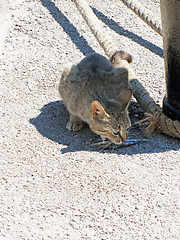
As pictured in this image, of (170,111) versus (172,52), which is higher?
(172,52)

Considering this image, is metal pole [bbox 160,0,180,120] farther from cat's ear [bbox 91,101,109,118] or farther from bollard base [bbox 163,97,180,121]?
cat's ear [bbox 91,101,109,118]

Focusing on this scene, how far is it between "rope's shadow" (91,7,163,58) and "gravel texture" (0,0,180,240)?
0.31 ft

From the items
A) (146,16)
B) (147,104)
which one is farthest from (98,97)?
(146,16)

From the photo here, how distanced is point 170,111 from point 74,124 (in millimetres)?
1105

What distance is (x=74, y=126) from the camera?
14.7ft

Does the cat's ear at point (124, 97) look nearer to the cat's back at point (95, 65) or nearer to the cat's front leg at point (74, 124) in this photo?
the cat's back at point (95, 65)

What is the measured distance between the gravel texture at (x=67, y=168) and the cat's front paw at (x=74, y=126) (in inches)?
2.5

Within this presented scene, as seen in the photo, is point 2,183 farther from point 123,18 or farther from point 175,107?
point 123,18

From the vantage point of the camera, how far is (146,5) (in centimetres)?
771

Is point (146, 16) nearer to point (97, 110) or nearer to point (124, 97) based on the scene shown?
point (124, 97)

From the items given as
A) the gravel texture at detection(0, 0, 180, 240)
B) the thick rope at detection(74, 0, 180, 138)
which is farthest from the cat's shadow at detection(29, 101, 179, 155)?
the thick rope at detection(74, 0, 180, 138)

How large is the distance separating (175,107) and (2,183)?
201cm

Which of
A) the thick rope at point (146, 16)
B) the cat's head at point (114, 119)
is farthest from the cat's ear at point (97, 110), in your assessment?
the thick rope at point (146, 16)

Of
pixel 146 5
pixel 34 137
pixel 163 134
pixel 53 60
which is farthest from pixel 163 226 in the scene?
pixel 146 5
